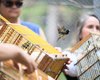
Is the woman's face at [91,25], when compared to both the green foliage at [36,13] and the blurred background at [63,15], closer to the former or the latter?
the blurred background at [63,15]

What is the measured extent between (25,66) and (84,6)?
299 centimetres

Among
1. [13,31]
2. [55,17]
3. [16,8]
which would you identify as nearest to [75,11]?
[55,17]

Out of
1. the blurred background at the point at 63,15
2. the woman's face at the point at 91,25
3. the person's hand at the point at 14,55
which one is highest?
the person's hand at the point at 14,55

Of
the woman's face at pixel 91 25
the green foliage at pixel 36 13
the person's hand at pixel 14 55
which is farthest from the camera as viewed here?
the green foliage at pixel 36 13

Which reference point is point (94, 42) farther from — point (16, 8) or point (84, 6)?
point (84, 6)

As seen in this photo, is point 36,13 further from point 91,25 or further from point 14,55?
point 14,55

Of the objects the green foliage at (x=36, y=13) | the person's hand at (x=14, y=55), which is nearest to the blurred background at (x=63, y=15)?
the green foliage at (x=36, y=13)

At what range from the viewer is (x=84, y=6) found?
5.32m

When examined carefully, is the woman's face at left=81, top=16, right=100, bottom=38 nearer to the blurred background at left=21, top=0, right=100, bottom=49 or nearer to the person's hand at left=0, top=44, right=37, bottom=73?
the blurred background at left=21, top=0, right=100, bottom=49

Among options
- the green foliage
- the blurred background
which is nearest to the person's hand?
the blurred background

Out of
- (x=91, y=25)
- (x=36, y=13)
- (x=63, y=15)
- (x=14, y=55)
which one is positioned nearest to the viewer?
(x=14, y=55)

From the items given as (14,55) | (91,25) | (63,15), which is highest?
(14,55)

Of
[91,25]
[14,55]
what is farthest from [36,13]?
[14,55]

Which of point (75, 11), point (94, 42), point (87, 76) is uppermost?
point (94, 42)
